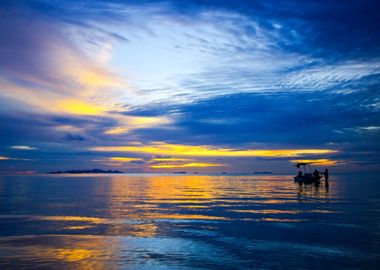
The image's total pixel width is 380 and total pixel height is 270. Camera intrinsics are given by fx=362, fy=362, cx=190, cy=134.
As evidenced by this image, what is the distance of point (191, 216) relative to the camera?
119 feet

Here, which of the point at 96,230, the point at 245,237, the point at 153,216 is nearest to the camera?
the point at 245,237

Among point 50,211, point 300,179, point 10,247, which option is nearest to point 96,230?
point 10,247

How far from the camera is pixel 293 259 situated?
1961cm

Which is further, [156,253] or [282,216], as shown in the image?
[282,216]

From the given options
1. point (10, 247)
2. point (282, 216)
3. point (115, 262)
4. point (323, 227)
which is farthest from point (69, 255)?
point (282, 216)

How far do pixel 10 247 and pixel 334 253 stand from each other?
19.4 meters

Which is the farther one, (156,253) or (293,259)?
(156,253)

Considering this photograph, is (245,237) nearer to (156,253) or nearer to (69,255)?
(156,253)

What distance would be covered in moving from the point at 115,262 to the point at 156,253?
2.81 m

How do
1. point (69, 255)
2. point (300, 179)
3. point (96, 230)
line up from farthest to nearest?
point (300, 179)
point (96, 230)
point (69, 255)

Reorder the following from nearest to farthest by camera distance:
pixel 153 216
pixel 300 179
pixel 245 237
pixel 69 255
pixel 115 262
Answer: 1. pixel 115 262
2. pixel 69 255
3. pixel 245 237
4. pixel 153 216
5. pixel 300 179

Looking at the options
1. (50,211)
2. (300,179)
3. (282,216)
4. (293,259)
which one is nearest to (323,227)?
(282,216)

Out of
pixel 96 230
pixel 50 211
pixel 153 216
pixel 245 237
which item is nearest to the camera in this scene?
pixel 245 237

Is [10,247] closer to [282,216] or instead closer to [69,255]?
[69,255]
